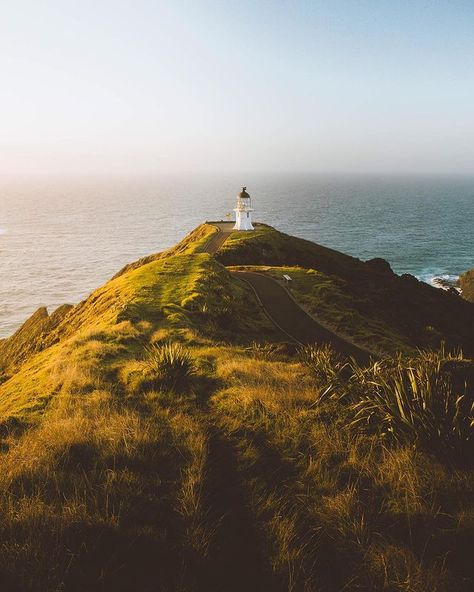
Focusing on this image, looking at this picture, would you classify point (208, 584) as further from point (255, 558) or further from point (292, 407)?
point (292, 407)

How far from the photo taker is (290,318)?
70.1ft

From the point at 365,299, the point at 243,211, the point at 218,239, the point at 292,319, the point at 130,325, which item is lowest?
the point at 365,299

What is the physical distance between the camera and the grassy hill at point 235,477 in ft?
12.0

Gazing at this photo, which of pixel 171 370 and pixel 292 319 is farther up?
pixel 171 370

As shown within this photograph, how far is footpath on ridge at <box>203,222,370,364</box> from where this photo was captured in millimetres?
17438

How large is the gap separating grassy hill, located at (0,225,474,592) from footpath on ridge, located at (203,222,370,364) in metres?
7.56

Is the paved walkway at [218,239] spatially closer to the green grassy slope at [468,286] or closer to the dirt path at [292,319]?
the dirt path at [292,319]

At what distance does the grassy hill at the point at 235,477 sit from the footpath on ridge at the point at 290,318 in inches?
298

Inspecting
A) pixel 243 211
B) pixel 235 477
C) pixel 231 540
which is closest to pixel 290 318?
pixel 235 477

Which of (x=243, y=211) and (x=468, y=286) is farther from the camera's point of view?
(x=243, y=211)

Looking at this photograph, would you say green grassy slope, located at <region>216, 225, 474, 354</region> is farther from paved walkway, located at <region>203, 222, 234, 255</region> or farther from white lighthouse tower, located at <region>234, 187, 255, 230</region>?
white lighthouse tower, located at <region>234, 187, 255, 230</region>

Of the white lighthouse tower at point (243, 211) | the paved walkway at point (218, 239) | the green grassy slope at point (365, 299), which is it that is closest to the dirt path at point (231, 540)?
the green grassy slope at point (365, 299)

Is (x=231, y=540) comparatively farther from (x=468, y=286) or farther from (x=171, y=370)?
(x=468, y=286)

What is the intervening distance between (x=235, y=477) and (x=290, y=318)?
16.6 metres
